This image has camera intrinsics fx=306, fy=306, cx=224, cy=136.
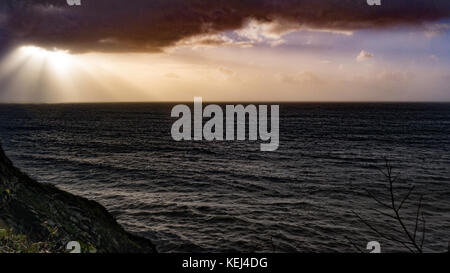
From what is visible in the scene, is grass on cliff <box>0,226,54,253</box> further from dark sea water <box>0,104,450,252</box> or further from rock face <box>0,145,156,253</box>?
dark sea water <box>0,104,450,252</box>

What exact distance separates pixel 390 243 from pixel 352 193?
824 centimetres

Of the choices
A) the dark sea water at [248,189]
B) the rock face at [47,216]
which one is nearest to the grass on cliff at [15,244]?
the rock face at [47,216]

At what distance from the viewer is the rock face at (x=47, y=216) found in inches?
189

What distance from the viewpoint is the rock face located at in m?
4.81

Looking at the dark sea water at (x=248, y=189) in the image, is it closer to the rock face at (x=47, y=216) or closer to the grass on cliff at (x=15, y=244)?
the grass on cliff at (x=15, y=244)

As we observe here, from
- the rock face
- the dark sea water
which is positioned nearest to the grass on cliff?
the rock face

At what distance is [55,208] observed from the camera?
5.62m

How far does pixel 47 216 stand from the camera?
5188 mm

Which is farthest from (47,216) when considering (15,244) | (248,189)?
(248,189)

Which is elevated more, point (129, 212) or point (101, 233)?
point (101, 233)

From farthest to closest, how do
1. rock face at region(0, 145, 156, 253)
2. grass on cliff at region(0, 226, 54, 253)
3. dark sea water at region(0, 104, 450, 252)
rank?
1. dark sea water at region(0, 104, 450, 252)
2. rock face at region(0, 145, 156, 253)
3. grass on cliff at region(0, 226, 54, 253)

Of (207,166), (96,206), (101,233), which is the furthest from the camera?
(207,166)

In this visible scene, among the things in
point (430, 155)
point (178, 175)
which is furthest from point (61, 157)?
point (430, 155)
